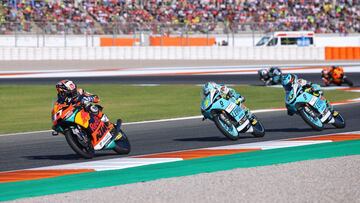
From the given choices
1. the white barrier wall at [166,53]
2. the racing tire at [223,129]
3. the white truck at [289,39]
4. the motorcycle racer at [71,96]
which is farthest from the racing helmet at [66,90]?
the white truck at [289,39]

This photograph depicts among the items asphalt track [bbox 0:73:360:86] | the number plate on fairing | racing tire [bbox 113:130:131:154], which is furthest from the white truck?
racing tire [bbox 113:130:131:154]

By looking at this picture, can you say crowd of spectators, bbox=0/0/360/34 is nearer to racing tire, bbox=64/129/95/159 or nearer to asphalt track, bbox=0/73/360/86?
asphalt track, bbox=0/73/360/86

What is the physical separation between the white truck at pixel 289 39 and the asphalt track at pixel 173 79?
1176cm

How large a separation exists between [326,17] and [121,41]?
13.5m

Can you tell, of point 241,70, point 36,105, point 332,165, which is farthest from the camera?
point 241,70

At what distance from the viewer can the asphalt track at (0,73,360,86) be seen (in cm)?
3390

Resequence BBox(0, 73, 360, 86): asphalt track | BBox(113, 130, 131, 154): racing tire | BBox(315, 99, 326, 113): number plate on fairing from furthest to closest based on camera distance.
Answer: BBox(0, 73, 360, 86): asphalt track
BBox(315, 99, 326, 113): number plate on fairing
BBox(113, 130, 131, 154): racing tire

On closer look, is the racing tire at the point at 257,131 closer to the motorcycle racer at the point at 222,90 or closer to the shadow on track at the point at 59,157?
the motorcycle racer at the point at 222,90

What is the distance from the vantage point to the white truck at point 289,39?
4931 cm

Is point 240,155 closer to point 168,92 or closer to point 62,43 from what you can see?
point 168,92

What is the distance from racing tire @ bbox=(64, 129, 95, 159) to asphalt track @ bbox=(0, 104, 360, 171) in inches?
6.4

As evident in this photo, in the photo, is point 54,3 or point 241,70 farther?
point 54,3

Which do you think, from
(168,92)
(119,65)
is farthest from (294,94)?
(119,65)

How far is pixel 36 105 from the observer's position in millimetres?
25156
